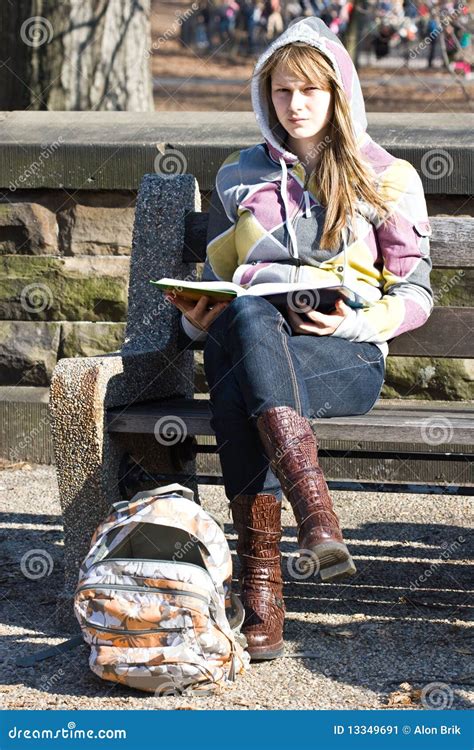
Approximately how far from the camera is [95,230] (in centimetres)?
481

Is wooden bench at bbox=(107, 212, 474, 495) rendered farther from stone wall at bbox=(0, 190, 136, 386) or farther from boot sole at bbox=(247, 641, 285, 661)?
stone wall at bbox=(0, 190, 136, 386)

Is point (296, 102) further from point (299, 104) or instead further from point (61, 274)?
point (61, 274)

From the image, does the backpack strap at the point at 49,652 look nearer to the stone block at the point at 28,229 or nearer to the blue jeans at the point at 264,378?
the blue jeans at the point at 264,378

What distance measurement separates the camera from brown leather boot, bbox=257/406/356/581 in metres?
2.86

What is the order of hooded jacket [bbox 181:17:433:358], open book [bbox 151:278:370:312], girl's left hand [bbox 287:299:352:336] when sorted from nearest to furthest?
1. open book [bbox 151:278:370:312]
2. girl's left hand [bbox 287:299:352:336]
3. hooded jacket [bbox 181:17:433:358]

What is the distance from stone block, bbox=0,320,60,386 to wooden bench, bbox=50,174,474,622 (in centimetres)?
109

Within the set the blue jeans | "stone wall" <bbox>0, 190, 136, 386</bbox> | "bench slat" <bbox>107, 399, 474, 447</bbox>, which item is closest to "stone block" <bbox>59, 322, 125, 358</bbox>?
"stone wall" <bbox>0, 190, 136, 386</bbox>

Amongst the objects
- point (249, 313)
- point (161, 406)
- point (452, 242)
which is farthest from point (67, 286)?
point (249, 313)

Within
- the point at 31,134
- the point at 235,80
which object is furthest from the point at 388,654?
the point at 235,80

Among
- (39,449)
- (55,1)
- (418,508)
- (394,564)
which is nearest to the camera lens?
(394,564)

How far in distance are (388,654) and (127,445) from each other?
0.96 metres

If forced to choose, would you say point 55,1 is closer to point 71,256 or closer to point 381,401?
point 71,256

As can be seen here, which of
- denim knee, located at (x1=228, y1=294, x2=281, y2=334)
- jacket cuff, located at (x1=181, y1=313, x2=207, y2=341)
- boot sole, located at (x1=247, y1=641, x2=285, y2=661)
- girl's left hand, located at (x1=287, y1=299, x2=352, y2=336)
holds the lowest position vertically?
boot sole, located at (x1=247, y1=641, x2=285, y2=661)

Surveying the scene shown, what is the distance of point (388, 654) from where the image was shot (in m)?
3.20
